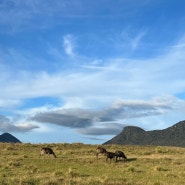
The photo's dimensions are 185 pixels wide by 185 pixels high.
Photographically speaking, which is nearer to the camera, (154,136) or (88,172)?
(88,172)

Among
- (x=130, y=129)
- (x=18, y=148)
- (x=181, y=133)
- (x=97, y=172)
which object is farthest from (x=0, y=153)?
(x=130, y=129)

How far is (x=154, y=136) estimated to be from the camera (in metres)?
164

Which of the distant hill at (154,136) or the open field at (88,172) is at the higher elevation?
the distant hill at (154,136)

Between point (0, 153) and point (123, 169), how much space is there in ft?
61.8

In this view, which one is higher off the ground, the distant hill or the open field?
the distant hill

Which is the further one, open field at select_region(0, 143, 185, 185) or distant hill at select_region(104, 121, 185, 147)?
distant hill at select_region(104, 121, 185, 147)

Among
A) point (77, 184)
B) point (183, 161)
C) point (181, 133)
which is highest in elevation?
point (181, 133)

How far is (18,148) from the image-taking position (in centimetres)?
5578

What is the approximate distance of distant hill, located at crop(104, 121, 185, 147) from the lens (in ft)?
474

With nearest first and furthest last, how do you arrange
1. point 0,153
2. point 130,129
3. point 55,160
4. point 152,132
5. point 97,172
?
point 97,172, point 55,160, point 0,153, point 152,132, point 130,129

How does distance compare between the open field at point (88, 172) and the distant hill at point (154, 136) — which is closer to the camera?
the open field at point (88, 172)

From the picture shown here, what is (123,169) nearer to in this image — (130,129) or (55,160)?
(55,160)

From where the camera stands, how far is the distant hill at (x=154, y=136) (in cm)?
14449

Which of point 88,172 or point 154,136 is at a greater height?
point 154,136
